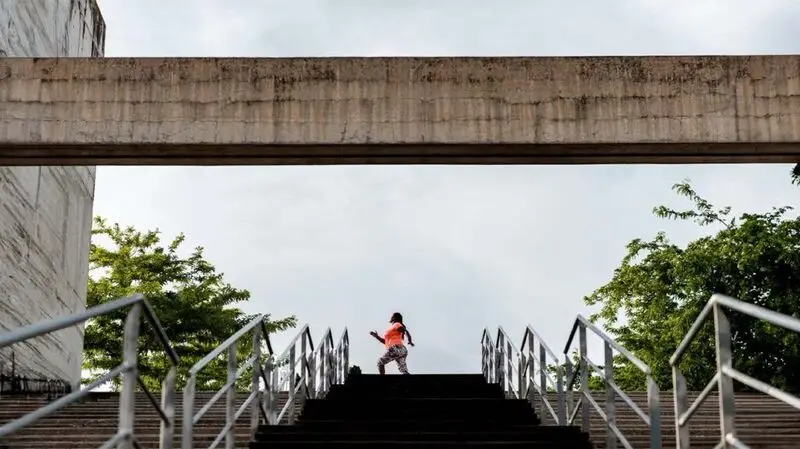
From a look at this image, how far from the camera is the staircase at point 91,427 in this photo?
855 cm

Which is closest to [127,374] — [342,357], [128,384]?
[128,384]

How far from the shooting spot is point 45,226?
1571 cm

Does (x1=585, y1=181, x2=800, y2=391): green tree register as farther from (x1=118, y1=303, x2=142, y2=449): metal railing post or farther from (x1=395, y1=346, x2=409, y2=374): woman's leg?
(x1=118, y1=303, x2=142, y2=449): metal railing post

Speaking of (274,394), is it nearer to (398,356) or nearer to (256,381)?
(256,381)

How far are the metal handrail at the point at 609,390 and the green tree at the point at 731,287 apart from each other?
41.5 ft

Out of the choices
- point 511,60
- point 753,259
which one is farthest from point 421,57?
point 753,259

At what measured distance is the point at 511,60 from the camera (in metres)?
10.2

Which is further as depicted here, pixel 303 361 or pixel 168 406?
pixel 303 361

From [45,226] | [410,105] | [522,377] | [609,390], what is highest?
[45,226]

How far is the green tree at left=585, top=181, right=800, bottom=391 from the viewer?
22.3 meters

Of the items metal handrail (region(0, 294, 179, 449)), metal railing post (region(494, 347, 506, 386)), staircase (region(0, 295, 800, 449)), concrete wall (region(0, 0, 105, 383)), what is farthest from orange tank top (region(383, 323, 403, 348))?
metal handrail (region(0, 294, 179, 449))

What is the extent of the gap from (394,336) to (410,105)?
21.6 ft

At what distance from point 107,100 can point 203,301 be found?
20266mm

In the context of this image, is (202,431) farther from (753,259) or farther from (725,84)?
(753,259)
